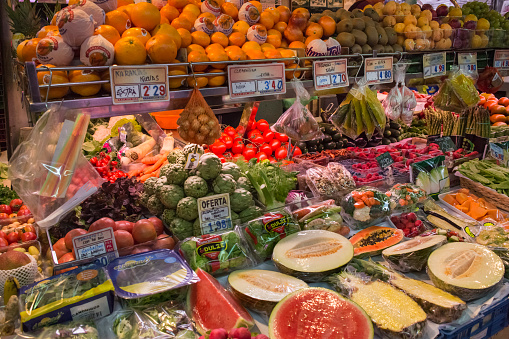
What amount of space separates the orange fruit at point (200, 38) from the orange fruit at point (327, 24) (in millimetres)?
964

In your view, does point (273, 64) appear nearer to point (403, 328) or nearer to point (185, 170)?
point (185, 170)

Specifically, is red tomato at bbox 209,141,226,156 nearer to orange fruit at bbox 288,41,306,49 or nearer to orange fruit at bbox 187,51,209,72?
orange fruit at bbox 288,41,306,49

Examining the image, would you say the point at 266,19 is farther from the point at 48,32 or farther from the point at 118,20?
the point at 48,32

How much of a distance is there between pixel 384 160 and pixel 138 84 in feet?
7.08

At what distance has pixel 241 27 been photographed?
2.46m

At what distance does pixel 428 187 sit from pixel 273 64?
169 centimetres

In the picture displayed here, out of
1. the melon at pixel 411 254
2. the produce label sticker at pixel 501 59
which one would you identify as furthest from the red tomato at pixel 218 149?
the produce label sticker at pixel 501 59

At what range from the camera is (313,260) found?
2082mm

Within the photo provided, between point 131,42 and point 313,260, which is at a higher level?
point 131,42

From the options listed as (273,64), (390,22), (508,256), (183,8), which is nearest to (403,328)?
(508,256)

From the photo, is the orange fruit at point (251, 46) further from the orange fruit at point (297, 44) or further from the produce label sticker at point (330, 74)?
the produce label sticker at point (330, 74)

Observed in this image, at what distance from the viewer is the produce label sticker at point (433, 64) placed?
3.25 m

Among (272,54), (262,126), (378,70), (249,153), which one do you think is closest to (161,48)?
(272,54)

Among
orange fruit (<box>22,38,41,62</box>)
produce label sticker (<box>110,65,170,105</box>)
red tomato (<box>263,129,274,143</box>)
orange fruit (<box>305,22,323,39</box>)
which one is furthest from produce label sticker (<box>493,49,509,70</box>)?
orange fruit (<box>22,38,41,62</box>)
